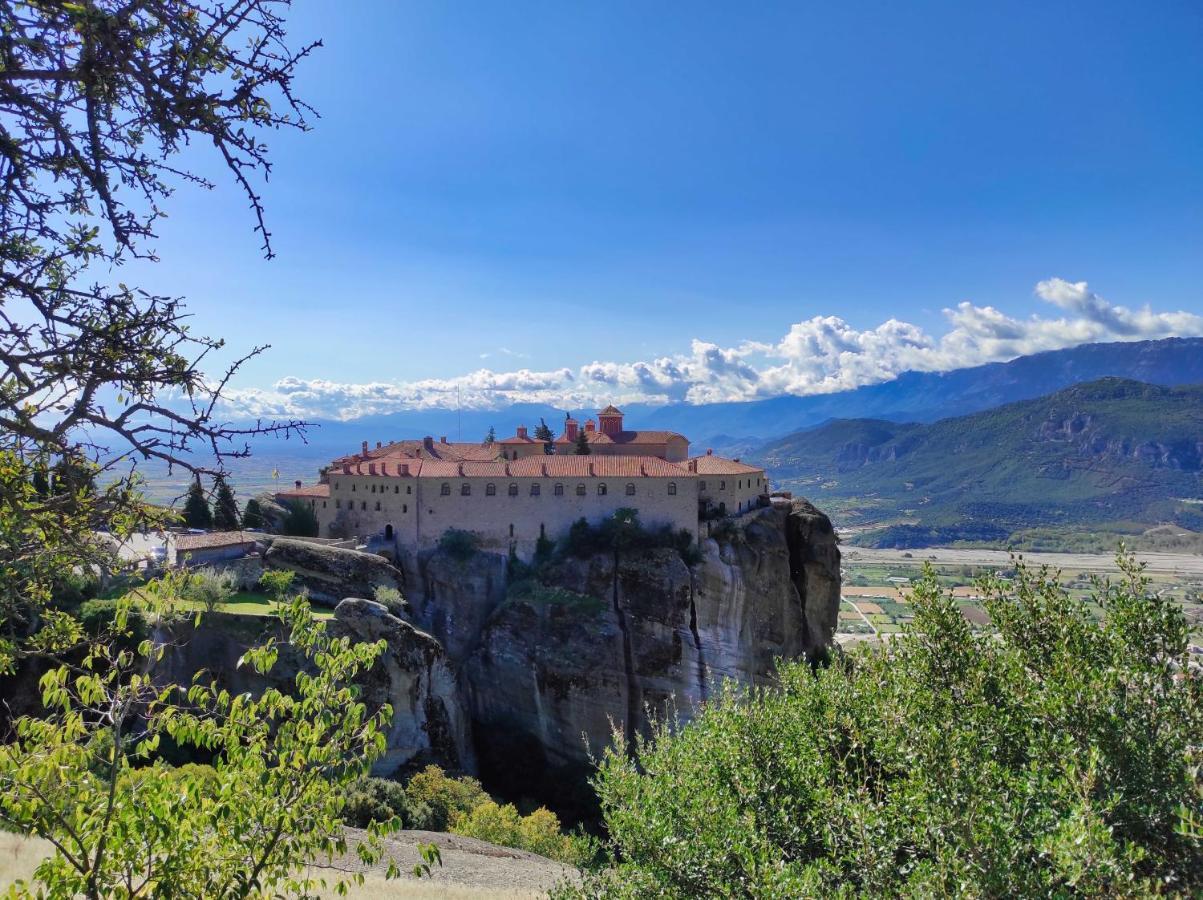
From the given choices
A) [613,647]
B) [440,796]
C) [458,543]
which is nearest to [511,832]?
[440,796]

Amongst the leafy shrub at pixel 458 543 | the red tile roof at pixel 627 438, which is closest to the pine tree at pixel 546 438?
the red tile roof at pixel 627 438

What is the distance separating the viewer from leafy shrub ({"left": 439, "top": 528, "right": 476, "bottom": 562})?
4392cm

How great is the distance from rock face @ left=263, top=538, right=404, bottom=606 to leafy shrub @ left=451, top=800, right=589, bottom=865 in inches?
509

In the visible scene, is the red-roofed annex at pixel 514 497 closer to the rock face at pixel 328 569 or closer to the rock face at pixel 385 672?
the rock face at pixel 328 569

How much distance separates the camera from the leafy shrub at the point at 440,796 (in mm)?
26062

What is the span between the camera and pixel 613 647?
39531 mm

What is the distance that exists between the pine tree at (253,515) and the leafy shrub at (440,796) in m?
20.9

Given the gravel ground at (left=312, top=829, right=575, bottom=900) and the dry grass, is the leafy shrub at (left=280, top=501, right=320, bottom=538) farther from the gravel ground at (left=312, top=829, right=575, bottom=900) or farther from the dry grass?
the dry grass

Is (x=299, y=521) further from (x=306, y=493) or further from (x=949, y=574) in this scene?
(x=949, y=574)

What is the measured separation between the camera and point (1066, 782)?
321 inches

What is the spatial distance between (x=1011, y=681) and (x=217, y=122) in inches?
482

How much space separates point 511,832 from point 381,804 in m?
4.51

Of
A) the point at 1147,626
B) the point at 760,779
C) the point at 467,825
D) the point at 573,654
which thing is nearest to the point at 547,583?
the point at 573,654

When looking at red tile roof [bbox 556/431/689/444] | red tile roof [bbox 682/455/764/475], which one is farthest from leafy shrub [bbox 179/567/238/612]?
red tile roof [bbox 556/431/689/444]
